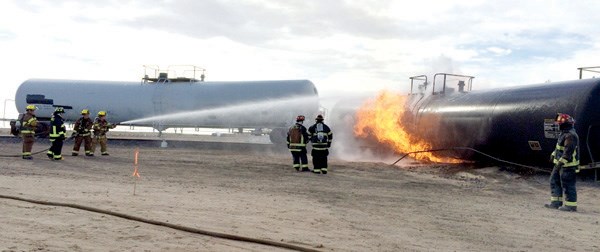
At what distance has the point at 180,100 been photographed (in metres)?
31.6

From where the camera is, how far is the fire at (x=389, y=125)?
21.1m

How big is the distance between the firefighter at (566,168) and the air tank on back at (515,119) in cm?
364

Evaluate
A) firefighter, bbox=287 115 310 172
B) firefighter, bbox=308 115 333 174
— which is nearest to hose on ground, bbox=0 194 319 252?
firefighter, bbox=308 115 333 174

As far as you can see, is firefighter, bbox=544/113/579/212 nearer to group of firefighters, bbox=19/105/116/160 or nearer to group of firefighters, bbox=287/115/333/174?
group of firefighters, bbox=287/115/333/174

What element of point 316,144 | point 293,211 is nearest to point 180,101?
point 316,144

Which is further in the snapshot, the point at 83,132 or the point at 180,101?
the point at 180,101

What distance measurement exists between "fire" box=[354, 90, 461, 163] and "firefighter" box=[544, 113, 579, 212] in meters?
8.71

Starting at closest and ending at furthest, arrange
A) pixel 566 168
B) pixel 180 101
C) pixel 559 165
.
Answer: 1. pixel 566 168
2. pixel 559 165
3. pixel 180 101

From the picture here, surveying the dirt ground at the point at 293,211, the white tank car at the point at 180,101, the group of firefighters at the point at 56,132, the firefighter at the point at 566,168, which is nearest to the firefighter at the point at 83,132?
the group of firefighters at the point at 56,132

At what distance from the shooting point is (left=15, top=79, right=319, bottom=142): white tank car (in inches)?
1208

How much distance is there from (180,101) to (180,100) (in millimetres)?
59

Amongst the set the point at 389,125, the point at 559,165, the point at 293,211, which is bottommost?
the point at 293,211

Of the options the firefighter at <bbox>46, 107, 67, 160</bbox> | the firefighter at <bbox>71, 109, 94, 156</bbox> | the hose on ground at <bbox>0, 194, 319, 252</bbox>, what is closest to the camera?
the hose on ground at <bbox>0, 194, 319, 252</bbox>

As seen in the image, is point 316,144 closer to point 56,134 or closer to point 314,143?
point 314,143
